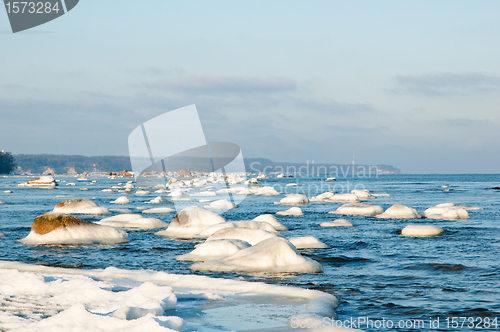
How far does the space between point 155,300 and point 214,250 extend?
Answer: 6.22 m

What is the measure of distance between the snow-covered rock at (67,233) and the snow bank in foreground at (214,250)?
4.99 metres

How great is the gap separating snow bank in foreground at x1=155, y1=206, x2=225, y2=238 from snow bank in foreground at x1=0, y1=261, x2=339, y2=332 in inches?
339

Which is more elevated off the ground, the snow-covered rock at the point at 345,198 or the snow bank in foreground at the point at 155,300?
the snow bank in foreground at the point at 155,300

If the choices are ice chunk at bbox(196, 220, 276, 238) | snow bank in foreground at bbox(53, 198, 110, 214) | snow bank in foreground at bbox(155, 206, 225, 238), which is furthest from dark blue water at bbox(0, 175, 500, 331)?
snow bank in foreground at bbox(53, 198, 110, 214)

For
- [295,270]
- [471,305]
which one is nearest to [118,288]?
[295,270]

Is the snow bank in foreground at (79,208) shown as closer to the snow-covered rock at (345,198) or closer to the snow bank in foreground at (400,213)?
the snow bank in foreground at (400,213)

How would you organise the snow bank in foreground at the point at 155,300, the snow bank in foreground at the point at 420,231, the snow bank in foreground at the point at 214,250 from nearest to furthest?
the snow bank in foreground at the point at 155,300 < the snow bank in foreground at the point at 214,250 < the snow bank in foreground at the point at 420,231

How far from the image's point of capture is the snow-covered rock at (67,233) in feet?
57.0

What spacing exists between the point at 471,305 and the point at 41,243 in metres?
14.7

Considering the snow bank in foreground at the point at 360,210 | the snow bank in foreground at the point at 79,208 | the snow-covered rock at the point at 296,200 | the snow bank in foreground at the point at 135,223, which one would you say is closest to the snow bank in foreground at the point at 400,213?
the snow bank in foreground at the point at 360,210

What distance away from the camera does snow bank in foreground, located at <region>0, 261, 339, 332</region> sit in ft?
→ 21.5

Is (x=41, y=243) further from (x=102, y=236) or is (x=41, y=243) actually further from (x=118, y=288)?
(x=118, y=288)

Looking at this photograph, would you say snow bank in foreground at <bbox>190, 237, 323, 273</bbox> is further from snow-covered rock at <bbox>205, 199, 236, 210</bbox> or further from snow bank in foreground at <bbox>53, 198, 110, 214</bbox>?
snow-covered rock at <bbox>205, 199, 236, 210</bbox>

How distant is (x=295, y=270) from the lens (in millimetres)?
11750
